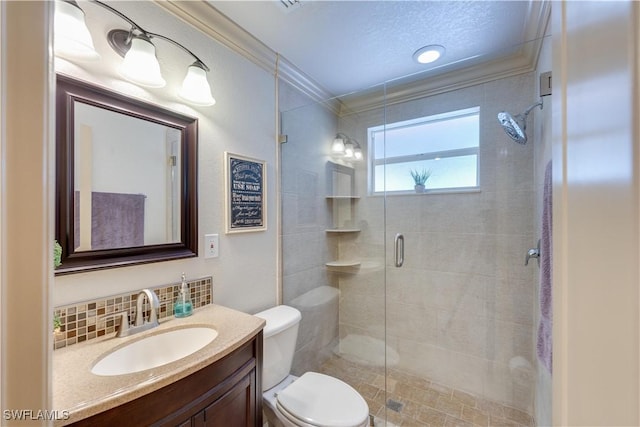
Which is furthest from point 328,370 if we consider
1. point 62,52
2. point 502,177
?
point 62,52

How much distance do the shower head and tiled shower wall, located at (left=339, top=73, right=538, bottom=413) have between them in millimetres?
55

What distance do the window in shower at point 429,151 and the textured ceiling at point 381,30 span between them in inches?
15.2

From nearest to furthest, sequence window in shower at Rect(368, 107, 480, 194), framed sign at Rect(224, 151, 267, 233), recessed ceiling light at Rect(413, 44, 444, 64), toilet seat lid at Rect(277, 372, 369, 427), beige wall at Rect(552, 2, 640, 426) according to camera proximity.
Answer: beige wall at Rect(552, 2, 640, 426) → toilet seat lid at Rect(277, 372, 369, 427) → framed sign at Rect(224, 151, 267, 233) → recessed ceiling light at Rect(413, 44, 444, 64) → window in shower at Rect(368, 107, 480, 194)

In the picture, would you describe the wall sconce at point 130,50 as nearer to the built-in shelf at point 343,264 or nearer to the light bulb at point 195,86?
the light bulb at point 195,86

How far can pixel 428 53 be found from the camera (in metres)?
1.75

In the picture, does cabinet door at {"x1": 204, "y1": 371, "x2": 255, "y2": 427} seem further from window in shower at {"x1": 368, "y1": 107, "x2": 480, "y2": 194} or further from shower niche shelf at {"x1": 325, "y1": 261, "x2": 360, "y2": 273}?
window in shower at {"x1": 368, "y1": 107, "x2": 480, "y2": 194}

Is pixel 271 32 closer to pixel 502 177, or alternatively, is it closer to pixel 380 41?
pixel 380 41

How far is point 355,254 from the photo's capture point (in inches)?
91.2

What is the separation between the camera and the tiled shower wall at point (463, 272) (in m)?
1.75

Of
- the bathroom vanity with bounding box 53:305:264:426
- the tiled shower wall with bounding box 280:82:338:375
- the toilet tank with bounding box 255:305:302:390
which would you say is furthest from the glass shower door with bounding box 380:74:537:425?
the bathroom vanity with bounding box 53:305:264:426

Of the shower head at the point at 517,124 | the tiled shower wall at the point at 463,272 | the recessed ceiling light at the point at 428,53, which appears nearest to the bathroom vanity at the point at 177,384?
the tiled shower wall at the point at 463,272

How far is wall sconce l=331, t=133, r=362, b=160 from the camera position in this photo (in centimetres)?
230

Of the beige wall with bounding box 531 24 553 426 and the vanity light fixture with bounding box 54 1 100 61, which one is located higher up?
the vanity light fixture with bounding box 54 1 100 61

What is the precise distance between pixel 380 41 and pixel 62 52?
5.24ft
